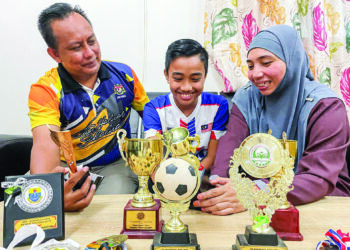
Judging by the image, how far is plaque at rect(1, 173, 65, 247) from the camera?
0.72 meters

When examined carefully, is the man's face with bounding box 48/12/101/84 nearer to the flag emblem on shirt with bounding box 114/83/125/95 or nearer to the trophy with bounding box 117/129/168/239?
the flag emblem on shirt with bounding box 114/83/125/95

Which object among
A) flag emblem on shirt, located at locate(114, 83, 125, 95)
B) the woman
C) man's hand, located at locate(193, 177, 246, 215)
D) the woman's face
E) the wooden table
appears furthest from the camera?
flag emblem on shirt, located at locate(114, 83, 125, 95)

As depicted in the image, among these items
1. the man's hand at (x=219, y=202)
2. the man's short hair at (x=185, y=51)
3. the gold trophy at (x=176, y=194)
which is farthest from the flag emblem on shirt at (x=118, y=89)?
the gold trophy at (x=176, y=194)

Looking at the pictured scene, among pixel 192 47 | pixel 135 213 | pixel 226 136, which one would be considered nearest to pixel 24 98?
pixel 192 47

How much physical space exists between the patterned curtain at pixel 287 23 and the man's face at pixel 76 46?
2.81 feet

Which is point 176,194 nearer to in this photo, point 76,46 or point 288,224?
point 288,224

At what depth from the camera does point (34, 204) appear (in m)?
0.74

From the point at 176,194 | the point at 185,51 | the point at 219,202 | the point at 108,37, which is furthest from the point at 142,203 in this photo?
the point at 108,37

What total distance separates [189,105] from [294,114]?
0.49 metres

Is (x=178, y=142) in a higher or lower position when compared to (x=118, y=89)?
lower

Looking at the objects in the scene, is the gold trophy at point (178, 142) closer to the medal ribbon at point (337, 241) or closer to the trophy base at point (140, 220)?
the trophy base at point (140, 220)

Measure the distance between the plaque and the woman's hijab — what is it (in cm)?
94

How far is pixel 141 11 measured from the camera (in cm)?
205

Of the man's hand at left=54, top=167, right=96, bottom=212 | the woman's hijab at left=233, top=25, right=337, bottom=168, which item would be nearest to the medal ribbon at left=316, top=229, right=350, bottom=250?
the woman's hijab at left=233, top=25, right=337, bottom=168
